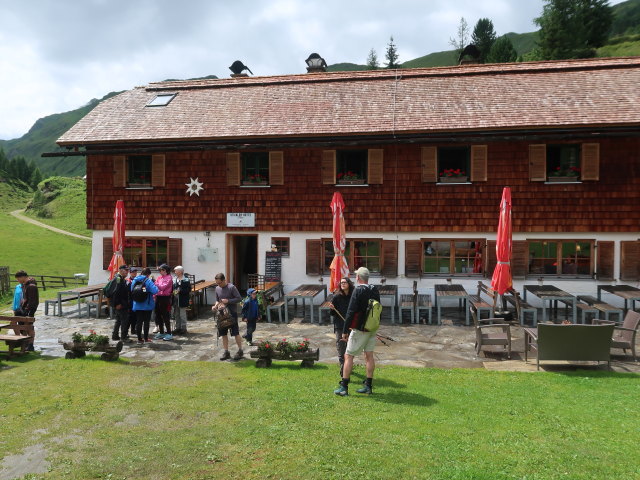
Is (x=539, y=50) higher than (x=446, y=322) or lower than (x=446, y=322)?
higher

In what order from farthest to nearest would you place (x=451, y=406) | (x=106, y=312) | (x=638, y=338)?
(x=106, y=312) < (x=638, y=338) < (x=451, y=406)

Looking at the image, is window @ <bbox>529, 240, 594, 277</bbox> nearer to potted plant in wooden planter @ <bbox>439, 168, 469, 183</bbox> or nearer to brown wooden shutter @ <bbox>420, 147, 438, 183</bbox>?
potted plant in wooden planter @ <bbox>439, 168, 469, 183</bbox>

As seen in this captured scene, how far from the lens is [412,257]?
583 inches

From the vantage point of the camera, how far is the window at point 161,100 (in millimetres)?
17998

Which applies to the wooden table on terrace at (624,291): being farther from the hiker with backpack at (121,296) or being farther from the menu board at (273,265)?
→ the hiker with backpack at (121,296)

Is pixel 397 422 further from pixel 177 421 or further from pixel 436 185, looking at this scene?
pixel 436 185

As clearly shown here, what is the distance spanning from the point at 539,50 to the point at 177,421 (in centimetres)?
5778

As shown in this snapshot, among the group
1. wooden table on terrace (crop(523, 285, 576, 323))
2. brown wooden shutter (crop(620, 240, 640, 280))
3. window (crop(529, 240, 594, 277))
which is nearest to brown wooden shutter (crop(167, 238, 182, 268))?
wooden table on terrace (crop(523, 285, 576, 323))

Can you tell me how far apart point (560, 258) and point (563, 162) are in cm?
289

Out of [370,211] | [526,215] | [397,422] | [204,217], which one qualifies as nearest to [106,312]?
Result: [204,217]

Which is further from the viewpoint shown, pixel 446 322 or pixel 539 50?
pixel 539 50

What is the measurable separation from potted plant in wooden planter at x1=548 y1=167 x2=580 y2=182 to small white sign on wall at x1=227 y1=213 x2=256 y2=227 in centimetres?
924

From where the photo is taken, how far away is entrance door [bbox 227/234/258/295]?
16.2 meters

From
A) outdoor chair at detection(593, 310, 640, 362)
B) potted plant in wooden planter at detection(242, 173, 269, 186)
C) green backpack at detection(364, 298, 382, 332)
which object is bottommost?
outdoor chair at detection(593, 310, 640, 362)
